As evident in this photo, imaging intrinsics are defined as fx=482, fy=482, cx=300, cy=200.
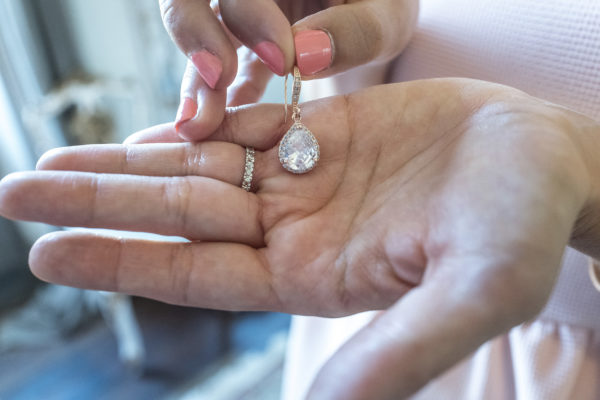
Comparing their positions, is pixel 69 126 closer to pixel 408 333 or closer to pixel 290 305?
pixel 290 305

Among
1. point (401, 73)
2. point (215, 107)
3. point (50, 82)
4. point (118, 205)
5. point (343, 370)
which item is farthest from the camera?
point (50, 82)

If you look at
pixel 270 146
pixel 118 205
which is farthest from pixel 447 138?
pixel 118 205

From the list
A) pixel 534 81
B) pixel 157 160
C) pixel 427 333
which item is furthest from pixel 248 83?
pixel 427 333

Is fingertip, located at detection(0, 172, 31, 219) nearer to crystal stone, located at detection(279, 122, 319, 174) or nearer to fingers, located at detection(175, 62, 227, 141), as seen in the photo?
fingers, located at detection(175, 62, 227, 141)

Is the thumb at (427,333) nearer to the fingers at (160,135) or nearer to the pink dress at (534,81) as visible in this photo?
the pink dress at (534,81)

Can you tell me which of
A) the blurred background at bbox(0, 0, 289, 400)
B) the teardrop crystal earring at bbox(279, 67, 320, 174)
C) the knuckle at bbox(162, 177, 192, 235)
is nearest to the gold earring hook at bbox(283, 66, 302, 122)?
the teardrop crystal earring at bbox(279, 67, 320, 174)

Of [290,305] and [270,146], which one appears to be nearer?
[290,305]
